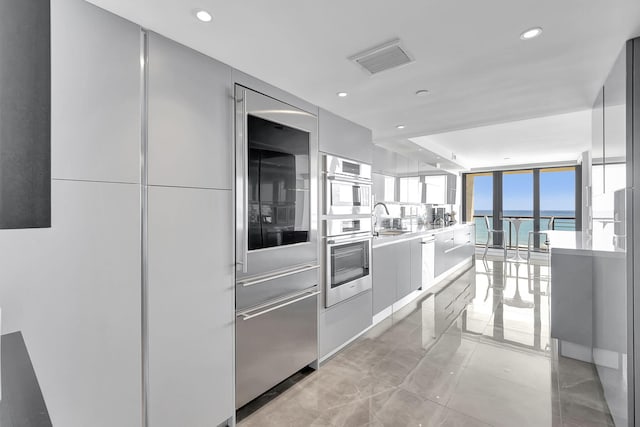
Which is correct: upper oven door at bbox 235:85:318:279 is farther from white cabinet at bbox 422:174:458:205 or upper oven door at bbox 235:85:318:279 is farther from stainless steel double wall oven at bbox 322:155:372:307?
white cabinet at bbox 422:174:458:205

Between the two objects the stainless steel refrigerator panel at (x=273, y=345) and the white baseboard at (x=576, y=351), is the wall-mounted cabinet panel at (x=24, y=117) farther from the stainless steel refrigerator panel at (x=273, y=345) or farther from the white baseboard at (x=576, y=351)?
the white baseboard at (x=576, y=351)

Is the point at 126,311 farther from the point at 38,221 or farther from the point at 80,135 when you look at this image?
the point at 38,221

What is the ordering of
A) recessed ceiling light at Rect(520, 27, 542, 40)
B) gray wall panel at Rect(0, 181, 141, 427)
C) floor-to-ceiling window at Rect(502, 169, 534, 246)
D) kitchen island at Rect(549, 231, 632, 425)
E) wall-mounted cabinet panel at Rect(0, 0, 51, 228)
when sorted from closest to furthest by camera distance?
wall-mounted cabinet panel at Rect(0, 0, 51, 228) < gray wall panel at Rect(0, 181, 141, 427) < recessed ceiling light at Rect(520, 27, 542, 40) < kitchen island at Rect(549, 231, 632, 425) < floor-to-ceiling window at Rect(502, 169, 534, 246)

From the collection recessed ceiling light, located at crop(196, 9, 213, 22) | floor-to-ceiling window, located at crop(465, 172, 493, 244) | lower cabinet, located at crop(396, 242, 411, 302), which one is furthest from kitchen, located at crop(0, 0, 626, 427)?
floor-to-ceiling window, located at crop(465, 172, 493, 244)

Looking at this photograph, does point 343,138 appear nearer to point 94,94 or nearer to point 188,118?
point 188,118

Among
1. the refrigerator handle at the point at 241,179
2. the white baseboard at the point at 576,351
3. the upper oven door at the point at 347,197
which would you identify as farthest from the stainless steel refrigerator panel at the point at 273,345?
the white baseboard at the point at 576,351

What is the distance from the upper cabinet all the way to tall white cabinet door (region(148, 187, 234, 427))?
1.14 metres

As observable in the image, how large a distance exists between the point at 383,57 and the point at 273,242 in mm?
1382

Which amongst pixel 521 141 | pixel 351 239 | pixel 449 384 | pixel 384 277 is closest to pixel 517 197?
pixel 521 141

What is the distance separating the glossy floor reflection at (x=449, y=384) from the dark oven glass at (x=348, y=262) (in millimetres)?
699

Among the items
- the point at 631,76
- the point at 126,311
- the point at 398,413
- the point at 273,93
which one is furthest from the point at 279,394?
the point at 631,76

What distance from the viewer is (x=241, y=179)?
1.90m

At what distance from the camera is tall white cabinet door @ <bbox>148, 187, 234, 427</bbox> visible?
5.02 ft

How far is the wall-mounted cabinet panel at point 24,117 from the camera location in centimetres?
50
